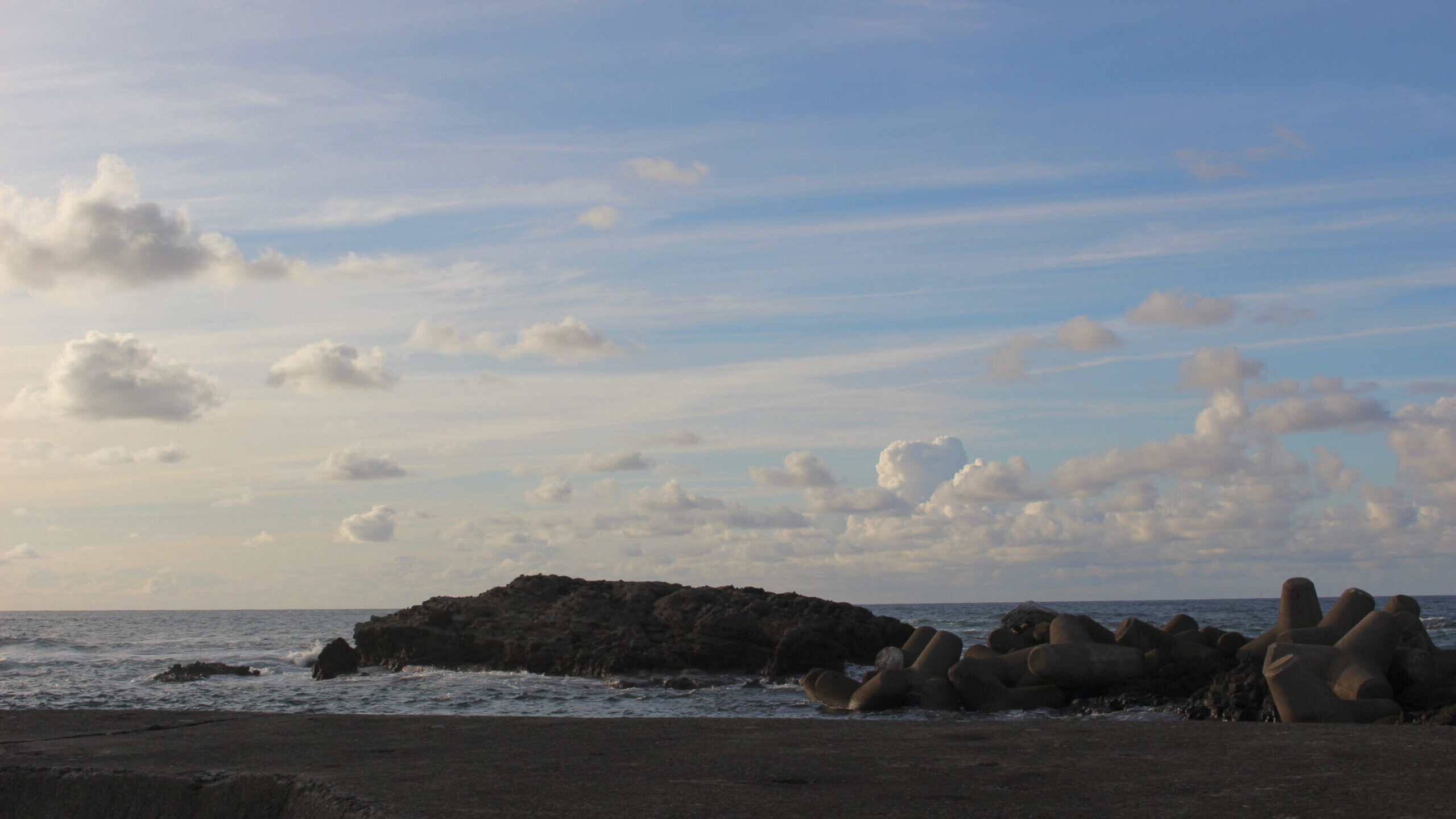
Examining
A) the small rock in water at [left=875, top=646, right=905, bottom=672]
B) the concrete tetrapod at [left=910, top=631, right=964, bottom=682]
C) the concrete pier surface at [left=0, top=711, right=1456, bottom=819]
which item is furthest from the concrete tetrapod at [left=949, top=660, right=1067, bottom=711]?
the concrete pier surface at [left=0, top=711, right=1456, bottom=819]

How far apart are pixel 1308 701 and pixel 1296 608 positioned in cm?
779

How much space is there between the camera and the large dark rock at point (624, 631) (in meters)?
25.8

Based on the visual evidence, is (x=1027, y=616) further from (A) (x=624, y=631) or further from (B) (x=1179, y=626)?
A: (A) (x=624, y=631)

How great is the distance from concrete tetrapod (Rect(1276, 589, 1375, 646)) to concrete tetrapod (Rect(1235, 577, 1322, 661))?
351mm

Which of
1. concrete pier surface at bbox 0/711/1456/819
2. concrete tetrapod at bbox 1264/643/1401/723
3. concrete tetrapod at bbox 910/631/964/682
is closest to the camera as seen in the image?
concrete pier surface at bbox 0/711/1456/819

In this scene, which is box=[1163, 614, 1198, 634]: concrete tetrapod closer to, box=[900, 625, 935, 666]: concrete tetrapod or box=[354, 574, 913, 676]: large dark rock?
box=[900, 625, 935, 666]: concrete tetrapod

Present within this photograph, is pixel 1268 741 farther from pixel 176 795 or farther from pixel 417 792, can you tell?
pixel 176 795

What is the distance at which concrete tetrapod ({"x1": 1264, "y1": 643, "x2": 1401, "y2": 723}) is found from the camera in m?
10.6

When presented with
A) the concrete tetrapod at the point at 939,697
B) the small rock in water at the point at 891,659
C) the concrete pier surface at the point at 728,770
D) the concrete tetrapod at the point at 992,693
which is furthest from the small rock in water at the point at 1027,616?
the concrete pier surface at the point at 728,770

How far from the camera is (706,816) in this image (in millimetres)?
4570

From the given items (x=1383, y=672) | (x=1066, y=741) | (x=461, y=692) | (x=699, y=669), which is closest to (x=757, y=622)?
(x=699, y=669)

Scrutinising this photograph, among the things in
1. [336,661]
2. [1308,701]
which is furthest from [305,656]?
[1308,701]

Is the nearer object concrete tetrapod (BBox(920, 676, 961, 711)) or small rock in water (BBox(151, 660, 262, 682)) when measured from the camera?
concrete tetrapod (BBox(920, 676, 961, 711))

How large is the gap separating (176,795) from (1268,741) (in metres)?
Result: 5.97
